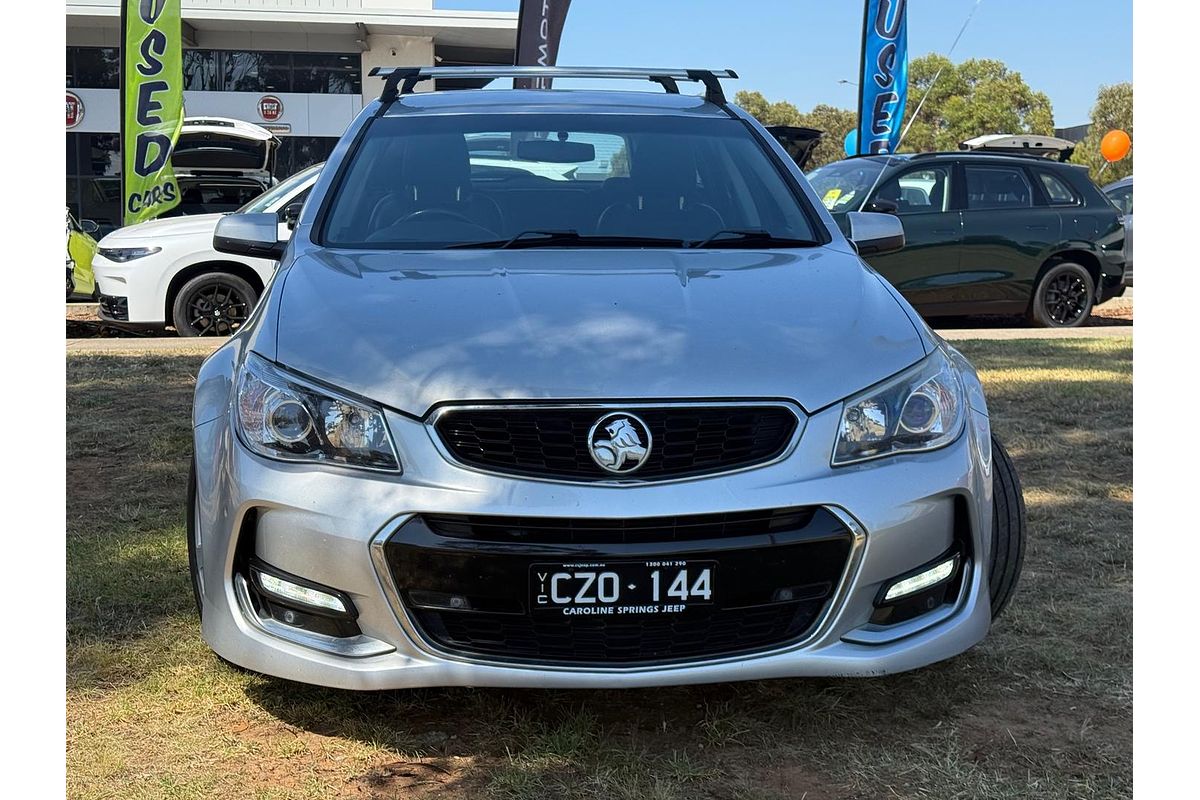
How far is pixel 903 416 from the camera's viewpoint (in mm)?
2809

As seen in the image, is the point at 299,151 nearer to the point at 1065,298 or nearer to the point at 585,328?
the point at 1065,298

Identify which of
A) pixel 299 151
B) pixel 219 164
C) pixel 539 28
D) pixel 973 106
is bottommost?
pixel 219 164

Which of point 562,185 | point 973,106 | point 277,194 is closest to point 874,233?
point 562,185

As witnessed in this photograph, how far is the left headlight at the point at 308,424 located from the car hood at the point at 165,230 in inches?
303

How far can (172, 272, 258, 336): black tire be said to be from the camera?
1012 centimetres

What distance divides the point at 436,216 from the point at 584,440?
1.36 metres

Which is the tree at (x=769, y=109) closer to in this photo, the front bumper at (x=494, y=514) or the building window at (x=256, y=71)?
the building window at (x=256, y=71)

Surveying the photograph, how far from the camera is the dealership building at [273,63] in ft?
94.3

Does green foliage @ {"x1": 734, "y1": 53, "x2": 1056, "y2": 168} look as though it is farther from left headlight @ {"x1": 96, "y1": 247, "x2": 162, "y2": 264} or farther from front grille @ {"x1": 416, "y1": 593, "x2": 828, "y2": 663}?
front grille @ {"x1": 416, "y1": 593, "x2": 828, "y2": 663}

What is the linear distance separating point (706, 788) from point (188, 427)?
4263 mm


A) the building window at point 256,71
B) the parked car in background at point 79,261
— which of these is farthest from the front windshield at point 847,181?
the building window at point 256,71

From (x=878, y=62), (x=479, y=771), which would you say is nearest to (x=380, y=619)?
(x=479, y=771)

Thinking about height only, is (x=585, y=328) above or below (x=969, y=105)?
below

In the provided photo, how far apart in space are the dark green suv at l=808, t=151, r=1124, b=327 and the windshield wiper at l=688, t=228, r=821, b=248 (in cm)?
741
